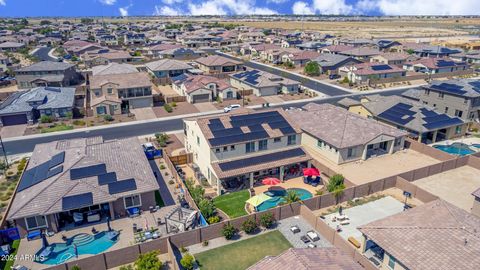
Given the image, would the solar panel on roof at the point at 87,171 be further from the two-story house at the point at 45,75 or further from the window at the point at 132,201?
the two-story house at the point at 45,75

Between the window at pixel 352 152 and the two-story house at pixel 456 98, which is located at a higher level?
the two-story house at pixel 456 98

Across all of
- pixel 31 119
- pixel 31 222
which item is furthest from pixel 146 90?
pixel 31 222

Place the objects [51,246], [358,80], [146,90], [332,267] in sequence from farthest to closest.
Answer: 1. [358,80]
2. [146,90]
3. [51,246]
4. [332,267]

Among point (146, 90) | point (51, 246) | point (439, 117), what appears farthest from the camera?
point (146, 90)

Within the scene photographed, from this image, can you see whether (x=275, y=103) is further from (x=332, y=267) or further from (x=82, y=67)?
(x=82, y=67)

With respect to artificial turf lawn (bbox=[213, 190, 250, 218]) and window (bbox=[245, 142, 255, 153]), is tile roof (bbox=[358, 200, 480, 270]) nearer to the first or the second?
artificial turf lawn (bbox=[213, 190, 250, 218])

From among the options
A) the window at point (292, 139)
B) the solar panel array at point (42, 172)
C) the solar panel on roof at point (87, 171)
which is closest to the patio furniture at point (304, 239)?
the window at point (292, 139)

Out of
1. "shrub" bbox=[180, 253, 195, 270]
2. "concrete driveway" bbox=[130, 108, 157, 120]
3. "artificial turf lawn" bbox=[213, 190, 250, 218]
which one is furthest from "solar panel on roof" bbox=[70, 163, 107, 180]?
"concrete driveway" bbox=[130, 108, 157, 120]
